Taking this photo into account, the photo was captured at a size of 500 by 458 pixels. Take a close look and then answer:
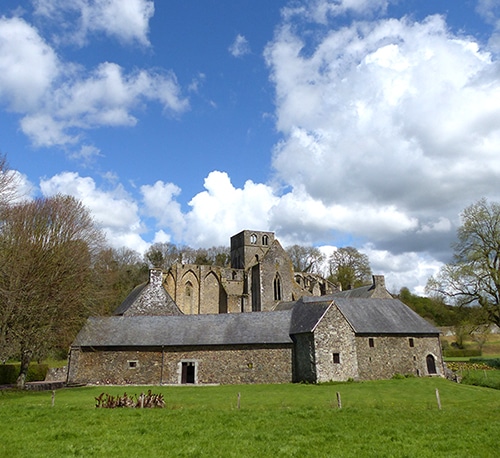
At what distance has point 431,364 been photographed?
99.0 feet

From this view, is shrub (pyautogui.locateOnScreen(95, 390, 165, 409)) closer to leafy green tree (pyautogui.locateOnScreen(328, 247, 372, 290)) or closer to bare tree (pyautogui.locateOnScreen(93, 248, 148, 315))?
bare tree (pyautogui.locateOnScreen(93, 248, 148, 315))

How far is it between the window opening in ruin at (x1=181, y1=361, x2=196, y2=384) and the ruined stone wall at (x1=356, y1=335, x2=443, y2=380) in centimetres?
1105

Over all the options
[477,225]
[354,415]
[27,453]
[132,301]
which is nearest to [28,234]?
[132,301]

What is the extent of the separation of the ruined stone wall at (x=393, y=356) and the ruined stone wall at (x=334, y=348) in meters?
1.06

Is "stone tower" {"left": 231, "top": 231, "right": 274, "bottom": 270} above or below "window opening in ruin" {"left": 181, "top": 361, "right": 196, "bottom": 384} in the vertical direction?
above

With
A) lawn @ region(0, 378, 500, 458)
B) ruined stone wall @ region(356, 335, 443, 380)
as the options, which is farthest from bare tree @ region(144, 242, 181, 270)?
lawn @ region(0, 378, 500, 458)

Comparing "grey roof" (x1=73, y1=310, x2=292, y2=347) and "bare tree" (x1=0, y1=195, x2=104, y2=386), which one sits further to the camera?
"grey roof" (x1=73, y1=310, x2=292, y2=347)

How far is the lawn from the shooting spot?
9.23m

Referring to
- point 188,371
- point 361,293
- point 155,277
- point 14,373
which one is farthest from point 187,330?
point 361,293

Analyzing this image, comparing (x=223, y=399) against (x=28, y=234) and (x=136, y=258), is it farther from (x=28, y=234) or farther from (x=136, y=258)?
(x=136, y=258)

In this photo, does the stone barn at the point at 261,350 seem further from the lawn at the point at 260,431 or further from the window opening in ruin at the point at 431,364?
the lawn at the point at 260,431

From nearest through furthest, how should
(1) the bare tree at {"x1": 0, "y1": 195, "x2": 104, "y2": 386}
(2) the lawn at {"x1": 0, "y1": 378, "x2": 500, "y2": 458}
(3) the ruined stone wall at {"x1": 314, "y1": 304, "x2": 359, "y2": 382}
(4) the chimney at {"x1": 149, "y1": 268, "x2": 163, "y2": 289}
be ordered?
(2) the lawn at {"x1": 0, "y1": 378, "x2": 500, "y2": 458}, (1) the bare tree at {"x1": 0, "y1": 195, "x2": 104, "y2": 386}, (3) the ruined stone wall at {"x1": 314, "y1": 304, "x2": 359, "y2": 382}, (4) the chimney at {"x1": 149, "y1": 268, "x2": 163, "y2": 289}

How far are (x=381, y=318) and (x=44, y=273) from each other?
75.7ft

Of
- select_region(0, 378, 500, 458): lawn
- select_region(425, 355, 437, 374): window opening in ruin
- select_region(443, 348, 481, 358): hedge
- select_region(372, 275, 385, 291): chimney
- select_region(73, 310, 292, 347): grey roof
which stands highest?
select_region(372, 275, 385, 291): chimney
